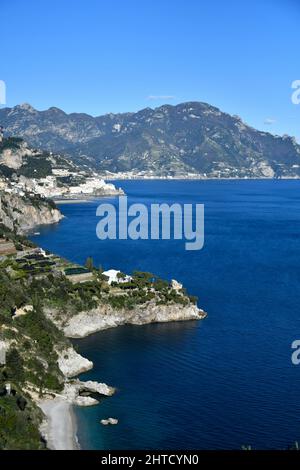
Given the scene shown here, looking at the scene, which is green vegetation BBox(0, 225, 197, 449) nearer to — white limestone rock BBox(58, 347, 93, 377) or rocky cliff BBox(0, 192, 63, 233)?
white limestone rock BBox(58, 347, 93, 377)

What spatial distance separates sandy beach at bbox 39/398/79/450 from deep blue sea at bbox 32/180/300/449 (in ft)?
1.07

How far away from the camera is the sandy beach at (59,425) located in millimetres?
16734

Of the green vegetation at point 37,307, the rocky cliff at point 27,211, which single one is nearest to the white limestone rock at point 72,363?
the green vegetation at point 37,307

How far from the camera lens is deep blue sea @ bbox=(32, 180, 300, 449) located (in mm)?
17719

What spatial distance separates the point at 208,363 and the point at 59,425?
279 inches

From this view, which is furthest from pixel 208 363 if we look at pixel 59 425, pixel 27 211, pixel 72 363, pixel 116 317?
pixel 27 211

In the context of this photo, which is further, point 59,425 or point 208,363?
point 208,363

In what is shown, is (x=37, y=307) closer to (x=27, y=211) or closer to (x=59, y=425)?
(x=59, y=425)

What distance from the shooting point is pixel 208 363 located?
75.7 feet

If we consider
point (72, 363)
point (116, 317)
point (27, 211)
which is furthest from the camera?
point (27, 211)

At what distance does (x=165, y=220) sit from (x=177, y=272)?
2740 cm

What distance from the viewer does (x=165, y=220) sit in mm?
65875

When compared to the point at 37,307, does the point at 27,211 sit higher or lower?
higher
